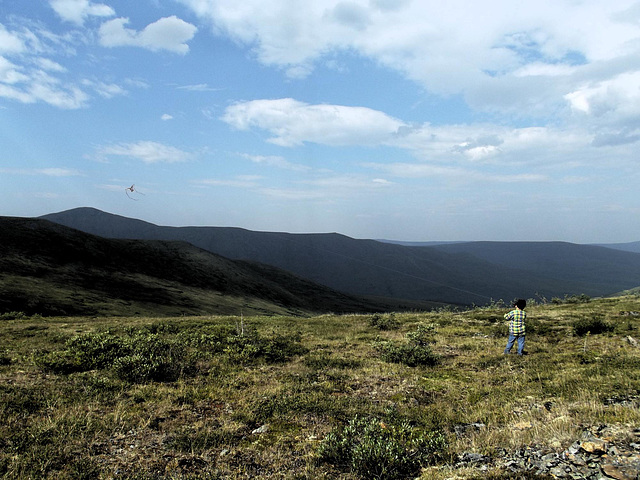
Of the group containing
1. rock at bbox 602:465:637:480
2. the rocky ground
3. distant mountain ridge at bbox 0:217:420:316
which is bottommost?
distant mountain ridge at bbox 0:217:420:316

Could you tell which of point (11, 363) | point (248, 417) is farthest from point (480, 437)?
point (11, 363)

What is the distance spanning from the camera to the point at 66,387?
8.70m

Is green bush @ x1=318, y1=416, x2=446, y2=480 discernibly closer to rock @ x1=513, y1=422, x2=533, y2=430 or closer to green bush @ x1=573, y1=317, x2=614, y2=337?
rock @ x1=513, y1=422, x2=533, y2=430

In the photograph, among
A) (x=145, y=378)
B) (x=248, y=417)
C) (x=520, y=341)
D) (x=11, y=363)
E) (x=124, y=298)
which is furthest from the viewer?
(x=124, y=298)

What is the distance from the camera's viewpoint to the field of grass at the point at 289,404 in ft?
17.9

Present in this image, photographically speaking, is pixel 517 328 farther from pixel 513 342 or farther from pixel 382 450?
pixel 382 450

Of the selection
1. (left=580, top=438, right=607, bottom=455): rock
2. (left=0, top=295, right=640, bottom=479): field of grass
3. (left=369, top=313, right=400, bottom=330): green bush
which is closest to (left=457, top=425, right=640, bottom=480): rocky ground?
(left=580, top=438, right=607, bottom=455): rock

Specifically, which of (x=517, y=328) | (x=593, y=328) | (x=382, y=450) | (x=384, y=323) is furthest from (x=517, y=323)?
(x=382, y=450)

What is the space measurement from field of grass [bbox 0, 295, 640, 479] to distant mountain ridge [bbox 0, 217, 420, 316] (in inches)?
1225

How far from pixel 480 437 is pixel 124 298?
5345 centimetres

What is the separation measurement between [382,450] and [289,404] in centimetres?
323

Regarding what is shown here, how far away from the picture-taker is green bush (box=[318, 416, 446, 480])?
206 inches

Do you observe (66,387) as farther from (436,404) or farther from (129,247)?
(129,247)

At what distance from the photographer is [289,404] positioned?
26.3ft
